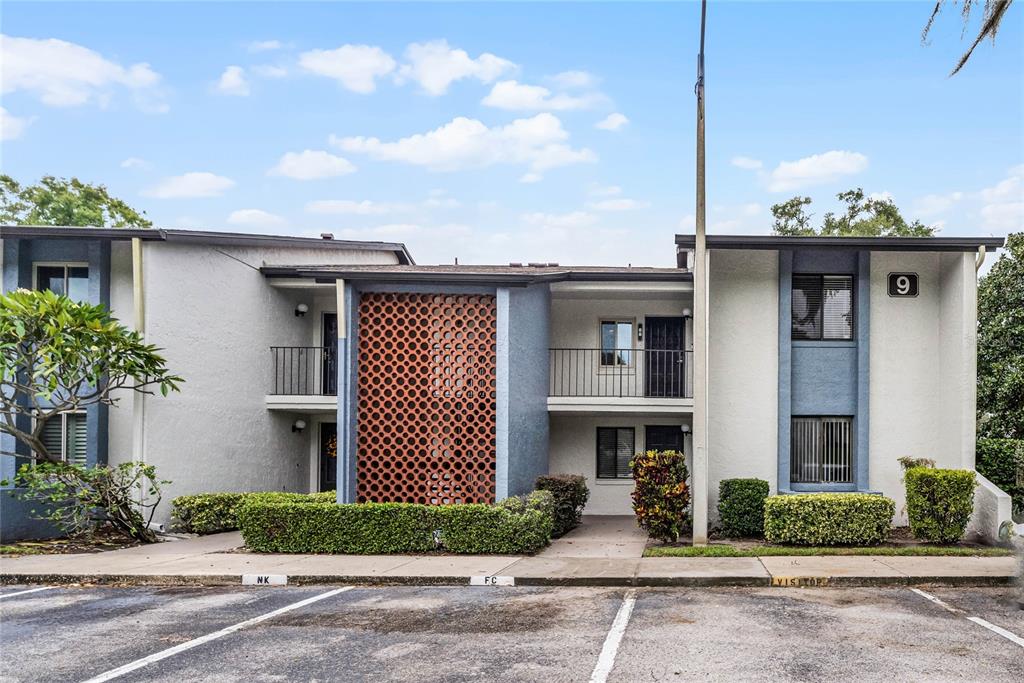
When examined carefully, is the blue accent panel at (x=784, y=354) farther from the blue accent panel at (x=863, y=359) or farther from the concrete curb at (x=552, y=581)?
the concrete curb at (x=552, y=581)

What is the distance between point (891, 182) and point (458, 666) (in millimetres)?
31164

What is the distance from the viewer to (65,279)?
15.6 metres

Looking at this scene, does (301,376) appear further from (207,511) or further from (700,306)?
(700,306)

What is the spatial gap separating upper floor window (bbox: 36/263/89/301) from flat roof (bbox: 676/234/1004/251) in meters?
11.2

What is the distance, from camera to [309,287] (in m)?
17.7

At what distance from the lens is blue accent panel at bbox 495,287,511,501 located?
1352 centimetres

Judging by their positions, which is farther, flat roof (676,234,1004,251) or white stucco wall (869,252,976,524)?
white stucco wall (869,252,976,524)

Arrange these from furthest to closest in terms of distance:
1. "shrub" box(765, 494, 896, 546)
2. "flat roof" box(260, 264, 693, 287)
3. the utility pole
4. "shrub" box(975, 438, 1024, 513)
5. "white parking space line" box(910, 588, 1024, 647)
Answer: "shrub" box(975, 438, 1024, 513), "flat roof" box(260, 264, 693, 287), "shrub" box(765, 494, 896, 546), the utility pole, "white parking space line" box(910, 588, 1024, 647)

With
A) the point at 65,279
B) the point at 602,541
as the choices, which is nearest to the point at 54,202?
the point at 65,279

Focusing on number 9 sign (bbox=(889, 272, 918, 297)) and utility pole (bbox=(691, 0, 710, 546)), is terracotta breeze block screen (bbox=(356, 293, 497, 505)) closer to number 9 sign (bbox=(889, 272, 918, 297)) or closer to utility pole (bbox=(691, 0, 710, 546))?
utility pole (bbox=(691, 0, 710, 546))

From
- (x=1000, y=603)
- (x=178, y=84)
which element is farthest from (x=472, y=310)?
(x=178, y=84)

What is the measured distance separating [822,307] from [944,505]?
4.25 m

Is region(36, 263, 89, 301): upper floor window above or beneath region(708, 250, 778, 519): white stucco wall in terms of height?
above

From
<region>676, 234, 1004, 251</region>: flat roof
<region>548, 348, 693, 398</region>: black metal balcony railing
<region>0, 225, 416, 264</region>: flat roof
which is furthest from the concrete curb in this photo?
<region>548, 348, 693, 398</region>: black metal balcony railing
